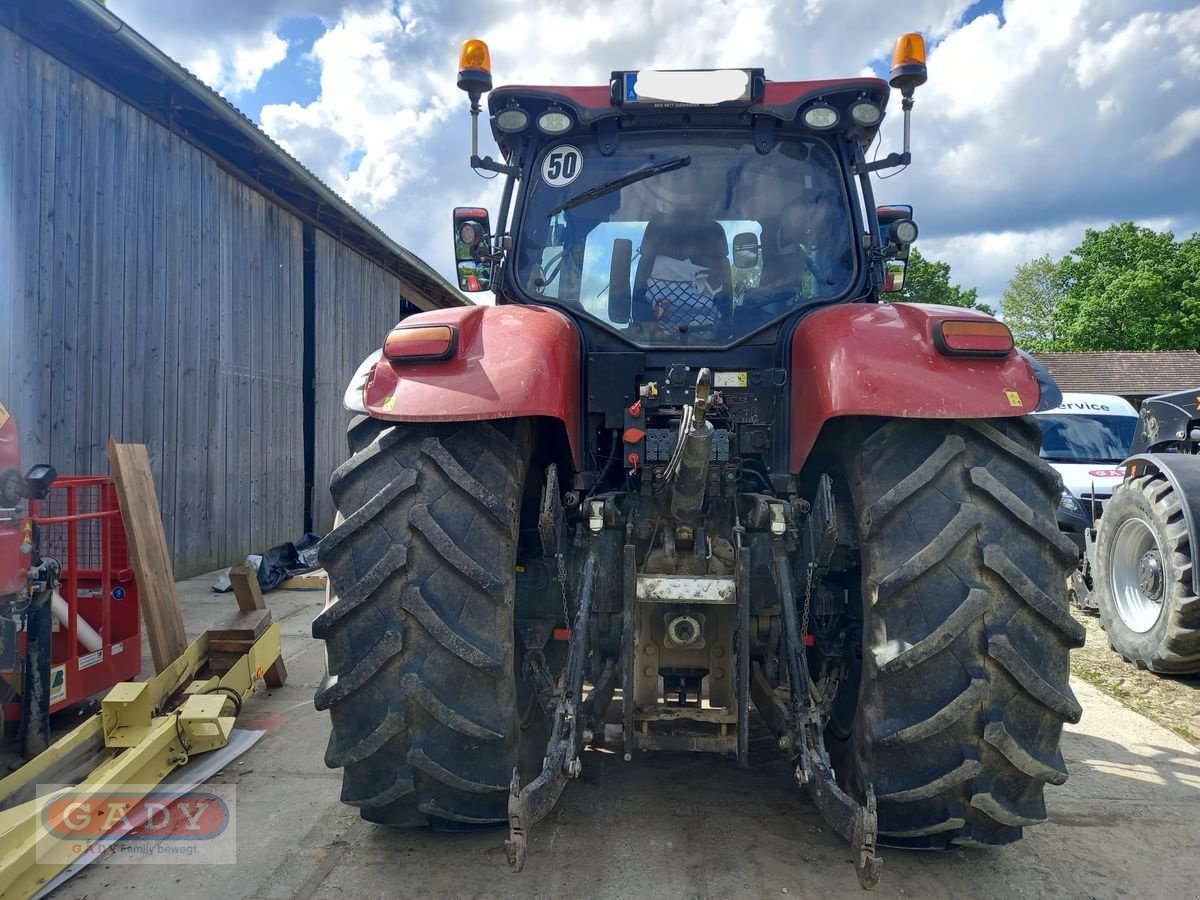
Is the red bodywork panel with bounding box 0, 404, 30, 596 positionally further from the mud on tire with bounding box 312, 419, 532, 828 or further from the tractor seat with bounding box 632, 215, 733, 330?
the tractor seat with bounding box 632, 215, 733, 330

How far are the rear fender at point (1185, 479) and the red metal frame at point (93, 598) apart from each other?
587cm

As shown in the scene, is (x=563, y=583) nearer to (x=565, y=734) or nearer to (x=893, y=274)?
(x=565, y=734)

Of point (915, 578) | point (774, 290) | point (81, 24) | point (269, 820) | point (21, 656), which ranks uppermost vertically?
point (81, 24)

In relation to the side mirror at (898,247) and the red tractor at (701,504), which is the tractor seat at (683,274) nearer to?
the red tractor at (701,504)

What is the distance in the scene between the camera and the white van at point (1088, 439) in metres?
8.89

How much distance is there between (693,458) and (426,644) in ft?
3.09

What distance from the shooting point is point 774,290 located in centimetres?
328

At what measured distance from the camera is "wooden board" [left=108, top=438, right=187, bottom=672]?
456 centimetres

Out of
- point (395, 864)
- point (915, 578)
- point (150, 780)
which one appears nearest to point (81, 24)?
point (150, 780)

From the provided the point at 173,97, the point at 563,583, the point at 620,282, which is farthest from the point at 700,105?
the point at 173,97

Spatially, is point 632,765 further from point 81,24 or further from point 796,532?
point 81,24

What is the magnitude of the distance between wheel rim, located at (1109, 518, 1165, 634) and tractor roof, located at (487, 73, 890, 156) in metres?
3.65

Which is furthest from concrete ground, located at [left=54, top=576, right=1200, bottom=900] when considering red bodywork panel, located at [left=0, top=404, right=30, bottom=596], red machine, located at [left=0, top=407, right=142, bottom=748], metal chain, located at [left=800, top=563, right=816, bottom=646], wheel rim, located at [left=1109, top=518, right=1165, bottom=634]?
wheel rim, located at [left=1109, top=518, right=1165, bottom=634]

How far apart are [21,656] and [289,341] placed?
6845mm
